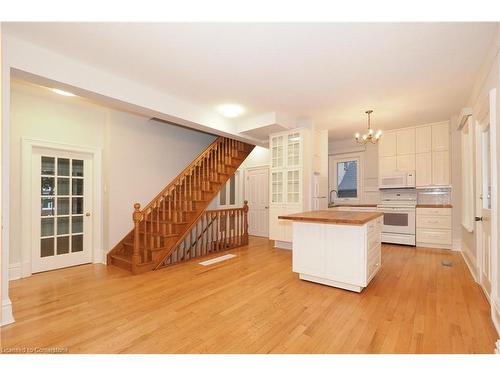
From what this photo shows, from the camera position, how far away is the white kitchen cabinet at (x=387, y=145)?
559 cm

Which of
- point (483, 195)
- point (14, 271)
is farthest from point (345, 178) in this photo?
point (14, 271)

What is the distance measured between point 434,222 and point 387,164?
5.21ft

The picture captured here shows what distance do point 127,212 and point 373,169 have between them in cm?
600

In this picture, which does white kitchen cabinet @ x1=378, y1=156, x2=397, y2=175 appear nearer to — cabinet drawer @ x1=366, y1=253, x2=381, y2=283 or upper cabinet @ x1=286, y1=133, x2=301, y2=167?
upper cabinet @ x1=286, y1=133, x2=301, y2=167

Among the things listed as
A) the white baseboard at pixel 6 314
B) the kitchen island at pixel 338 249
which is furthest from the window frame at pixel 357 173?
the white baseboard at pixel 6 314

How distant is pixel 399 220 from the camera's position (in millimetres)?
5238

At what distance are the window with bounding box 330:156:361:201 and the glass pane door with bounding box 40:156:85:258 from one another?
20.1 ft

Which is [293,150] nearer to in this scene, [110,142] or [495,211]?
[495,211]

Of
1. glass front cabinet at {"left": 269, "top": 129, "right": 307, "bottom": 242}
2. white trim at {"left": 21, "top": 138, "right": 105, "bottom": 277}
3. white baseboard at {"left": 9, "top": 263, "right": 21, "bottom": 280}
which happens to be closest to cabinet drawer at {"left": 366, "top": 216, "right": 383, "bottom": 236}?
glass front cabinet at {"left": 269, "top": 129, "right": 307, "bottom": 242}

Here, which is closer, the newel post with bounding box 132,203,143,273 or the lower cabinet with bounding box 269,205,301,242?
the newel post with bounding box 132,203,143,273

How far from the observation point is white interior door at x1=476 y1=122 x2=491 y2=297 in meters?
2.76

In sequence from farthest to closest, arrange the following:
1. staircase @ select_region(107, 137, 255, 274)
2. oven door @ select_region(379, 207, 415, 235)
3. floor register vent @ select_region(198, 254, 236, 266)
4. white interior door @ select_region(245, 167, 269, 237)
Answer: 1. white interior door @ select_region(245, 167, 269, 237)
2. oven door @ select_region(379, 207, 415, 235)
3. floor register vent @ select_region(198, 254, 236, 266)
4. staircase @ select_region(107, 137, 255, 274)

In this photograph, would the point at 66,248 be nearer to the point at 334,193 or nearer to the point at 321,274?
the point at 321,274
